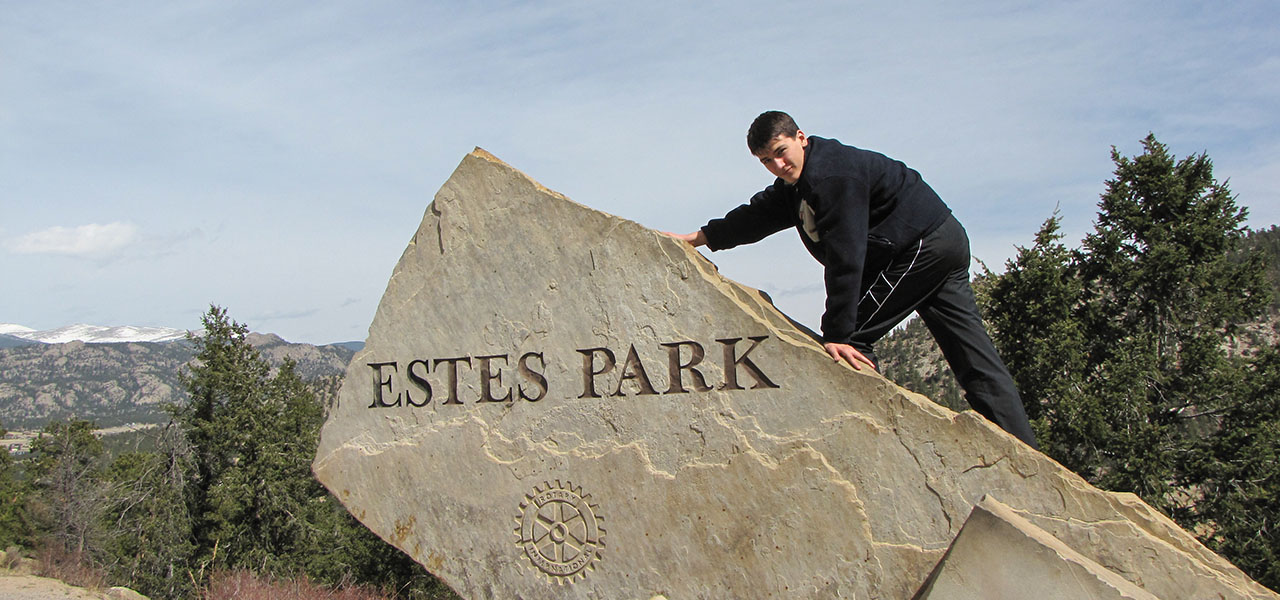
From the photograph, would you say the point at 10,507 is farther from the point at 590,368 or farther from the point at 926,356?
the point at 926,356

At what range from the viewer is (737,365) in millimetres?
3627

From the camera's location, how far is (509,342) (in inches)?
155

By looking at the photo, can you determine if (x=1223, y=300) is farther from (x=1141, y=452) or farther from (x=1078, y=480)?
(x=1078, y=480)

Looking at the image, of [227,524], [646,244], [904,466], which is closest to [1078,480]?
[904,466]

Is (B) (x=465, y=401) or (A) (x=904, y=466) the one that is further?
(B) (x=465, y=401)

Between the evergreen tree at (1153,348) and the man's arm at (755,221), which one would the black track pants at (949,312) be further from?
the evergreen tree at (1153,348)

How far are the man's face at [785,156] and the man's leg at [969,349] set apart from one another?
2.28 ft

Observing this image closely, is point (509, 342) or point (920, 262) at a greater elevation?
point (920, 262)

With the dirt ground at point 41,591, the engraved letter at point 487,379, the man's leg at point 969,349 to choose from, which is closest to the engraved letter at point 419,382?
the engraved letter at point 487,379

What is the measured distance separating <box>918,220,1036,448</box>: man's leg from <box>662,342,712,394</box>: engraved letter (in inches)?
39.4

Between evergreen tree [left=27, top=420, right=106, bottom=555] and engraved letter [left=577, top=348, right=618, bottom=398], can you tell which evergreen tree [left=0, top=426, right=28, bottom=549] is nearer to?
evergreen tree [left=27, top=420, right=106, bottom=555]

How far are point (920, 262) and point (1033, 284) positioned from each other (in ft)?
54.8

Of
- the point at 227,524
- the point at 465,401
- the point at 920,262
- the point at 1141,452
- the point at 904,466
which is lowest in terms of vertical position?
the point at 227,524

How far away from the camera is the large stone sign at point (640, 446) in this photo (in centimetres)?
329
